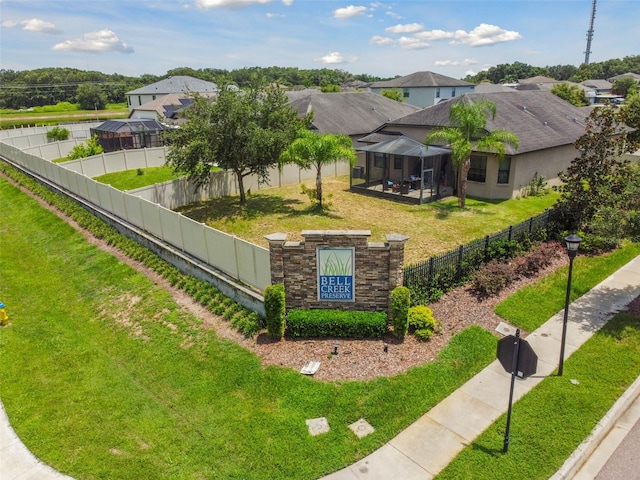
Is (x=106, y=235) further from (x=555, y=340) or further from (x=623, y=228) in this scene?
(x=623, y=228)

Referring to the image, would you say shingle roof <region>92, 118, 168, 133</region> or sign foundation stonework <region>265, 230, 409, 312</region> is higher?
shingle roof <region>92, 118, 168, 133</region>

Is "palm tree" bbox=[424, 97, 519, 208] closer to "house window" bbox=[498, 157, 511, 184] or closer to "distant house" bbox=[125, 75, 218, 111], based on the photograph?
"house window" bbox=[498, 157, 511, 184]

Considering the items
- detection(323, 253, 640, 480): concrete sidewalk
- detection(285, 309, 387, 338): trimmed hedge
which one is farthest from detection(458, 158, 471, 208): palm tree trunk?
detection(285, 309, 387, 338): trimmed hedge

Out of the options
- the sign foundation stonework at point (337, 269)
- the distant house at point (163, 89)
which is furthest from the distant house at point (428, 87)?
the sign foundation stonework at point (337, 269)

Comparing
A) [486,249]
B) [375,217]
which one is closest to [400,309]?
[486,249]

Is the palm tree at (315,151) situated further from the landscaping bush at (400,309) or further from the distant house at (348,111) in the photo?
the distant house at (348,111)
